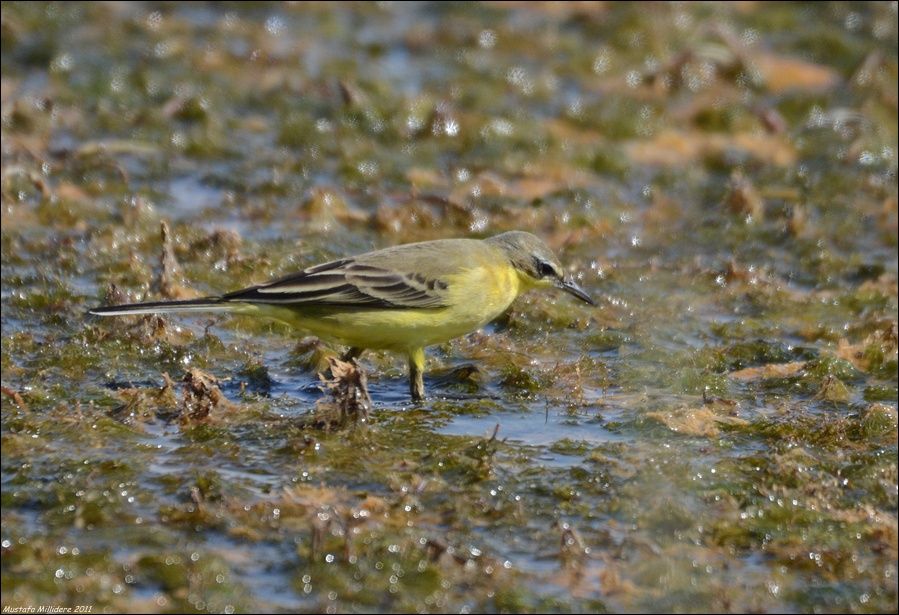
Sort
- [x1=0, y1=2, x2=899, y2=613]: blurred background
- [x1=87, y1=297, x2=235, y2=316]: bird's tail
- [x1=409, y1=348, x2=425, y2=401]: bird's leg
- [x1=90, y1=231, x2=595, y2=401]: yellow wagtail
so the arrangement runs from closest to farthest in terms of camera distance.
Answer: [x1=0, y1=2, x2=899, y2=613]: blurred background < [x1=87, y1=297, x2=235, y2=316]: bird's tail < [x1=90, y1=231, x2=595, y2=401]: yellow wagtail < [x1=409, y1=348, x2=425, y2=401]: bird's leg

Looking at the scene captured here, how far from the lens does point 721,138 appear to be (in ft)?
50.6

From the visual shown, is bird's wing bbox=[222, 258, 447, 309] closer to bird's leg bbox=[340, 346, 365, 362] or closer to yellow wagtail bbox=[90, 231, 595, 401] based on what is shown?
yellow wagtail bbox=[90, 231, 595, 401]

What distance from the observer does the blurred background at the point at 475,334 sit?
6797 mm

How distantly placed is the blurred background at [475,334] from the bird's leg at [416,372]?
14 centimetres

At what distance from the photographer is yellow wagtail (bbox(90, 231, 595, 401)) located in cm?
870

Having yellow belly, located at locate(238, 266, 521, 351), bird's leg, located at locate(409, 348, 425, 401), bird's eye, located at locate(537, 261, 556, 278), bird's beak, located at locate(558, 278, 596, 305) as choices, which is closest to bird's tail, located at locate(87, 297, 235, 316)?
yellow belly, located at locate(238, 266, 521, 351)

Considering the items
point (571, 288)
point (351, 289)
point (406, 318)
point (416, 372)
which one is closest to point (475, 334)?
point (571, 288)

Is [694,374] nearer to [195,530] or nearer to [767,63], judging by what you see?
[195,530]

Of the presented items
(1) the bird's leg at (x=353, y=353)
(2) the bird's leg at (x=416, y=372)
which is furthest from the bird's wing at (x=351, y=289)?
(1) the bird's leg at (x=353, y=353)

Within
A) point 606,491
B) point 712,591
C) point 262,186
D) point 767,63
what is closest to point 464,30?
point 767,63

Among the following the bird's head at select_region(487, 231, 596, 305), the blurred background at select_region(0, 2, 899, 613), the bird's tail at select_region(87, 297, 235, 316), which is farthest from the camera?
the bird's head at select_region(487, 231, 596, 305)

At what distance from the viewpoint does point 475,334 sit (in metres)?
10.6

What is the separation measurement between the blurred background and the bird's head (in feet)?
1.88

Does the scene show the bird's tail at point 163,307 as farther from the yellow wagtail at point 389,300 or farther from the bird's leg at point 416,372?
the bird's leg at point 416,372
